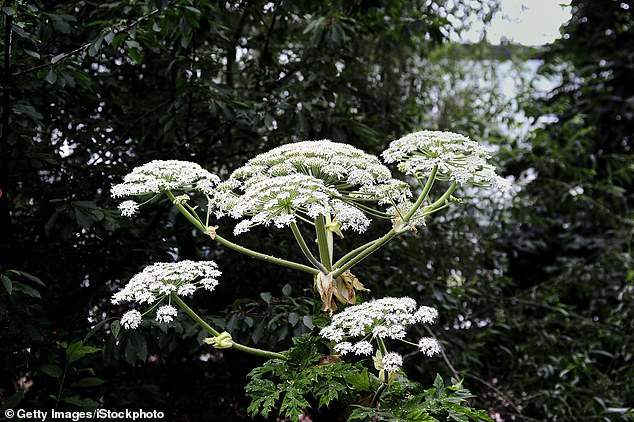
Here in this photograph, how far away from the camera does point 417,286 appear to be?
137 inches

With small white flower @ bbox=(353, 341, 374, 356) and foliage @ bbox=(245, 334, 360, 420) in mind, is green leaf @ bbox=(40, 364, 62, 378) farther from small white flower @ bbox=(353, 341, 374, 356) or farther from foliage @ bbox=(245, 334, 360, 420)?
small white flower @ bbox=(353, 341, 374, 356)

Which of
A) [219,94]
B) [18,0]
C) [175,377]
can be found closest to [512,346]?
[175,377]

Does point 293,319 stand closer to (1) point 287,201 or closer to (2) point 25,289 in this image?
(1) point 287,201

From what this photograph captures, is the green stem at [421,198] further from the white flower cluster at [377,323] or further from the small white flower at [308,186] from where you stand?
the white flower cluster at [377,323]

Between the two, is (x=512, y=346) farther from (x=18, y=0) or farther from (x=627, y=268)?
(x=18, y=0)

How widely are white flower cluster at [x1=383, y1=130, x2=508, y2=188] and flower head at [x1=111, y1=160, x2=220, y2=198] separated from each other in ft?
1.88

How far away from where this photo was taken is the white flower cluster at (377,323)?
1568 mm

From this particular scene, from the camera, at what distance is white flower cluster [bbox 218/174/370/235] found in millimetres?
1609

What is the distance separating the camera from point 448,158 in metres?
1.76

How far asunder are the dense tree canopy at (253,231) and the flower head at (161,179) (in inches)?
21.2

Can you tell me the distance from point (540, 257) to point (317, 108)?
3.51 metres

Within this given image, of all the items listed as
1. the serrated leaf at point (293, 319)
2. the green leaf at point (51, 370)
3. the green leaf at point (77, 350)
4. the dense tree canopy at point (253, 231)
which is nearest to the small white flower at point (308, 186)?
the dense tree canopy at point (253, 231)

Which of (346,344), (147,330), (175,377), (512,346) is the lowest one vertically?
(512,346)

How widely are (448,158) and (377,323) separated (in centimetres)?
51
